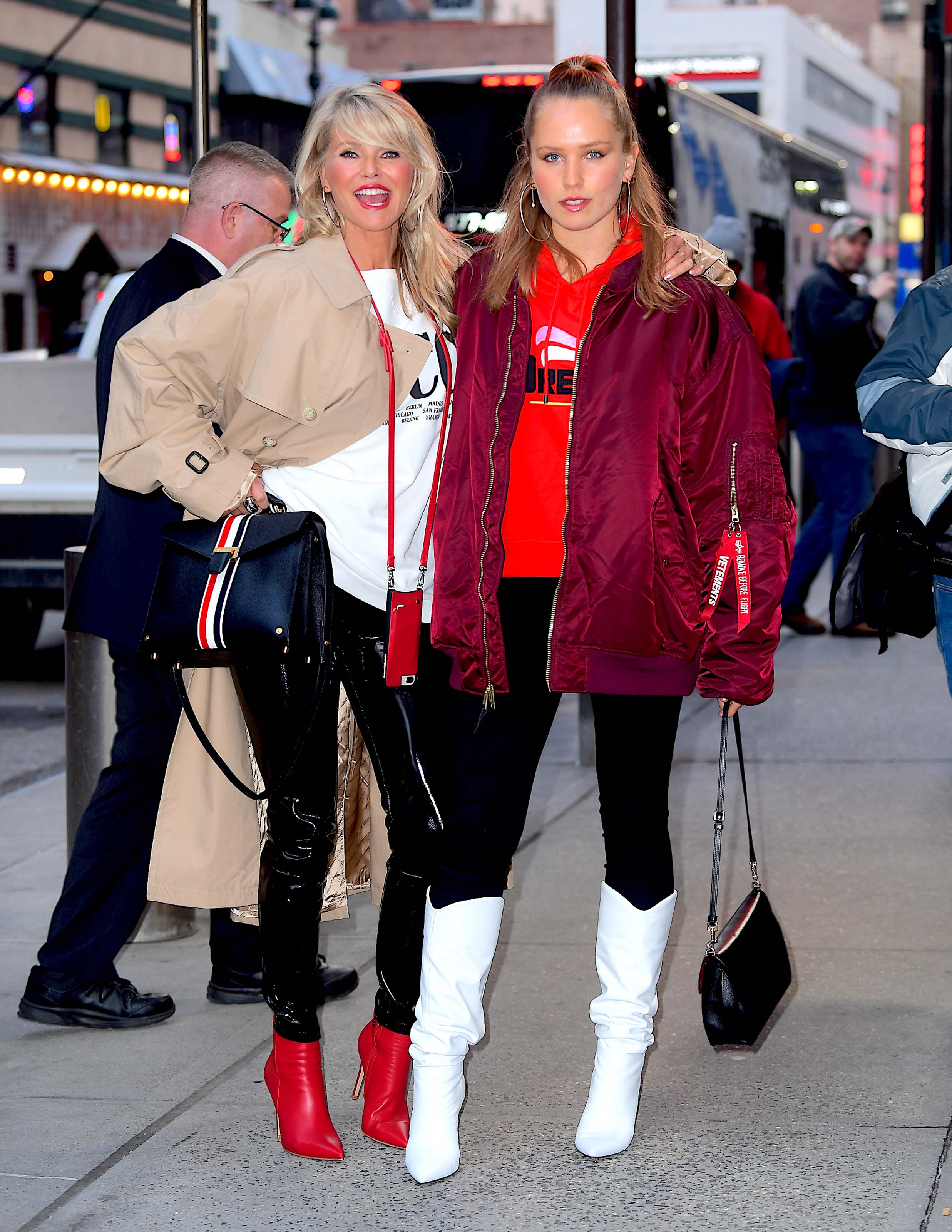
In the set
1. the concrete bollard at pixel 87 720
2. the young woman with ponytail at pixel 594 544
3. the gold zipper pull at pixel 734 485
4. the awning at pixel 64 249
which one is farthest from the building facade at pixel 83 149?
the gold zipper pull at pixel 734 485

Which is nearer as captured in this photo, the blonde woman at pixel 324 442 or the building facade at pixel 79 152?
the blonde woman at pixel 324 442

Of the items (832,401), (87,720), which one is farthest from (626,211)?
(832,401)

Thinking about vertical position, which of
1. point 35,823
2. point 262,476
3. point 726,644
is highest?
point 262,476

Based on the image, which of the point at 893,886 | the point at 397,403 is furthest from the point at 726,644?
the point at 893,886

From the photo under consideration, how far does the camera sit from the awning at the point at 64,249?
2948cm

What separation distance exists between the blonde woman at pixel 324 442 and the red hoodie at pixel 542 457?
0.77 feet

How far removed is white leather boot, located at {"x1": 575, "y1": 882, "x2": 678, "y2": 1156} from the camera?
3.29 m

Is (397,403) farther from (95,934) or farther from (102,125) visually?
(102,125)

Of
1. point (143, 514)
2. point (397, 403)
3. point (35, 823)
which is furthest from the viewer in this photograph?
point (35, 823)

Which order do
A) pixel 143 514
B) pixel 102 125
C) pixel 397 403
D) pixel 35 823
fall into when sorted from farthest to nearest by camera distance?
1. pixel 102 125
2. pixel 35 823
3. pixel 143 514
4. pixel 397 403

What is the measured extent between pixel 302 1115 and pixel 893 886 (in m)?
2.39

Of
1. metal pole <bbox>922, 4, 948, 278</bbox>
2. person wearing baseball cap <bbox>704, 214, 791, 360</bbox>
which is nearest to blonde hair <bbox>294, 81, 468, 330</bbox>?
person wearing baseball cap <bbox>704, 214, 791, 360</bbox>

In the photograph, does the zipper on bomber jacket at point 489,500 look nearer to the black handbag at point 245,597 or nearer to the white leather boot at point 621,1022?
the black handbag at point 245,597

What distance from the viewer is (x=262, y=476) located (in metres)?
3.39
